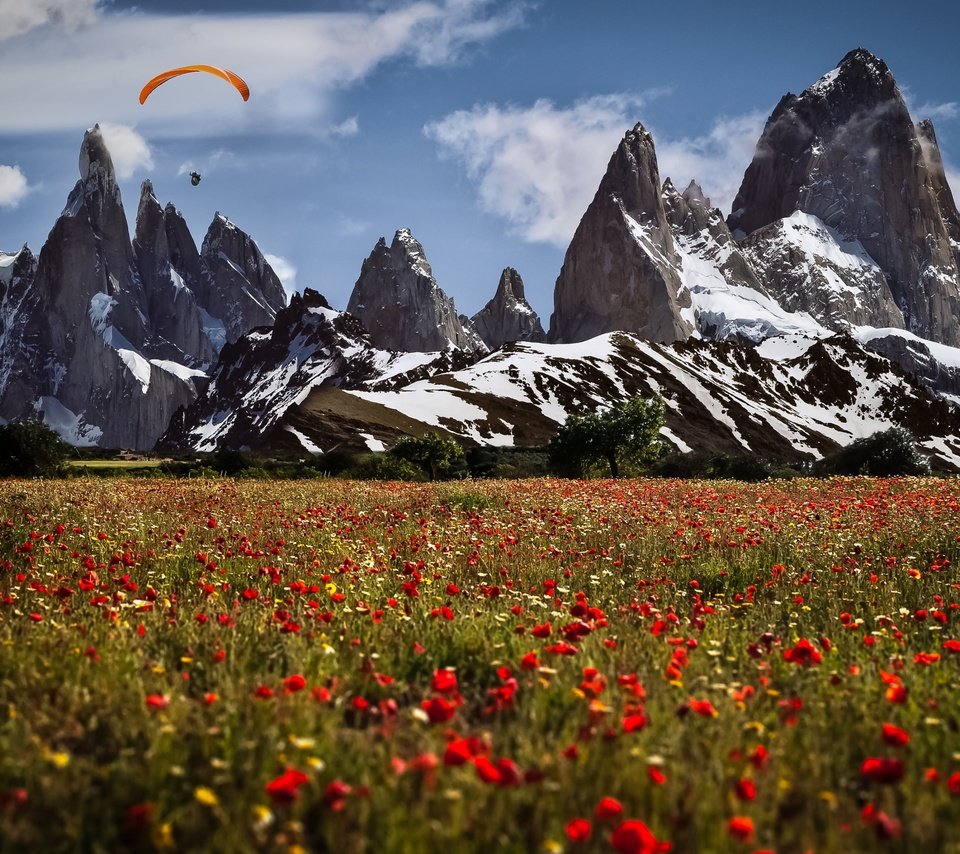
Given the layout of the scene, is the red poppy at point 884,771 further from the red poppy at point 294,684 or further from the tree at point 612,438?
the tree at point 612,438

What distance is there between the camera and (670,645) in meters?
5.20

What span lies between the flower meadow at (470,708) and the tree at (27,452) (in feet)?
97.9

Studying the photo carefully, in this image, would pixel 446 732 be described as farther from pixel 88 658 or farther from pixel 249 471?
pixel 249 471

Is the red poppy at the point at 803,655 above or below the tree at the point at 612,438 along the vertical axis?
below

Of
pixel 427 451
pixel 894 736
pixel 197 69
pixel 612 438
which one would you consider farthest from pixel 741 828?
pixel 612 438

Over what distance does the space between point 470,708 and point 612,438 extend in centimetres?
4396

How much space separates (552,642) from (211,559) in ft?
16.8

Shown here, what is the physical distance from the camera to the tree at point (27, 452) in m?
34.7

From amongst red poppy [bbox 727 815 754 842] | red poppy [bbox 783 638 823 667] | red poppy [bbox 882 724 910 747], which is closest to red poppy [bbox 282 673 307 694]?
red poppy [bbox 727 815 754 842]

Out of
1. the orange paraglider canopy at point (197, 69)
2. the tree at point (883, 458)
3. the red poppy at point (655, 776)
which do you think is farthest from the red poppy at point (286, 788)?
the tree at point (883, 458)

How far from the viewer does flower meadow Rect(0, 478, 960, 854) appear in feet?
9.13

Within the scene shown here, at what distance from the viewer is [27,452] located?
114 ft

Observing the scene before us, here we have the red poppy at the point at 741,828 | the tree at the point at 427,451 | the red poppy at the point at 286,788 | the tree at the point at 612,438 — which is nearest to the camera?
the red poppy at the point at 741,828

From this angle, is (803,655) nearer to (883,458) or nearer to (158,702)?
(158,702)
